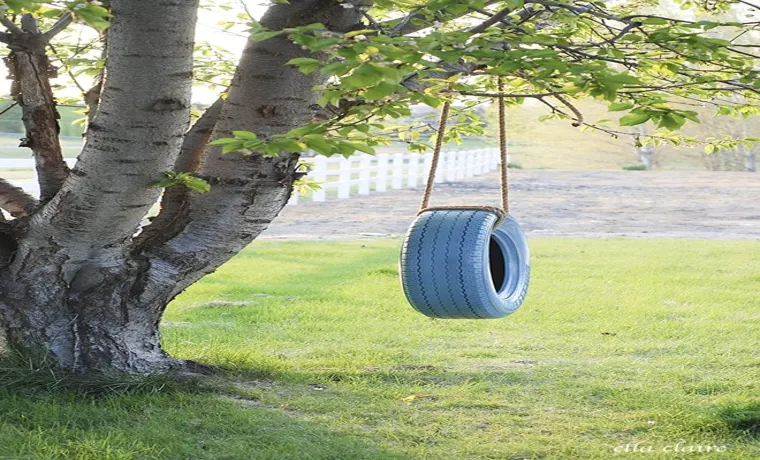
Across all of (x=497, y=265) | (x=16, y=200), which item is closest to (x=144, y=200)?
(x=16, y=200)

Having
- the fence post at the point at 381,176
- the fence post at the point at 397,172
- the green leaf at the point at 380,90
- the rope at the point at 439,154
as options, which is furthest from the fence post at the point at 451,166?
the green leaf at the point at 380,90

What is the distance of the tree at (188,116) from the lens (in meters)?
3.10

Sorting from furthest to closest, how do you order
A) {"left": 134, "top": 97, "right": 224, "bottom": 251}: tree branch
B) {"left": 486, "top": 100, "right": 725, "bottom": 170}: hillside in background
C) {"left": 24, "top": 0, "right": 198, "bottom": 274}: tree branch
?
{"left": 486, "top": 100, "right": 725, "bottom": 170}: hillside in background < {"left": 134, "top": 97, "right": 224, "bottom": 251}: tree branch < {"left": 24, "top": 0, "right": 198, "bottom": 274}: tree branch

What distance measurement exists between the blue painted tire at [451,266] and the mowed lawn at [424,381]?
488 mm

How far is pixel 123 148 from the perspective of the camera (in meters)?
3.64

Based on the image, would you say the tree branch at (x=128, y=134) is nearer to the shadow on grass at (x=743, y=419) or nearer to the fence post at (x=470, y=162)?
the shadow on grass at (x=743, y=419)

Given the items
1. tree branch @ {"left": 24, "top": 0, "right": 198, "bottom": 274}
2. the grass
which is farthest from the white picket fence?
tree branch @ {"left": 24, "top": 0, "right": 198, "bottom": 274}

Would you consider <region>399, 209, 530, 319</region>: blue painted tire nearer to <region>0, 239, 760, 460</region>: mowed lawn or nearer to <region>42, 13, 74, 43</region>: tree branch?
<region>0, 239, 760, 460</region>: mowed lawn

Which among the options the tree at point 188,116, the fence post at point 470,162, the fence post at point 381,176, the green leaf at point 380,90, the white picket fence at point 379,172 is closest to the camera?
the green leaf at point 380,90

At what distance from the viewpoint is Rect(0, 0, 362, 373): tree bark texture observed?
3477 millimetres

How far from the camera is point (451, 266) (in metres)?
4.23

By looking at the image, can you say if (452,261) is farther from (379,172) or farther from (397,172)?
(397,172)

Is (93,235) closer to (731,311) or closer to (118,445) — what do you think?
(118,445)

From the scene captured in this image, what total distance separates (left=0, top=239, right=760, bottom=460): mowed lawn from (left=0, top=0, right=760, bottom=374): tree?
0.46 m
